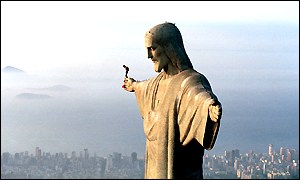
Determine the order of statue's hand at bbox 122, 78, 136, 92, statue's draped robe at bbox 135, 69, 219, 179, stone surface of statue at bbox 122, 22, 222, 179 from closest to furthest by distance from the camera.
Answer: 1. statue's draped robe at bbox 135, 69, 219, 179
2. stone surface of statue at bbox 122, 22, 222, 179
3. statue's hand at bbox 122, 78, 136, 92

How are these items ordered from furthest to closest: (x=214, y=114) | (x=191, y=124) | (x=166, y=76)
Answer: (x=166, y=76)
(x=191, y=124)
(x=214, y=114)

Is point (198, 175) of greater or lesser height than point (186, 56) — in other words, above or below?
Result: below

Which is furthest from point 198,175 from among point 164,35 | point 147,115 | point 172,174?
point 164,35

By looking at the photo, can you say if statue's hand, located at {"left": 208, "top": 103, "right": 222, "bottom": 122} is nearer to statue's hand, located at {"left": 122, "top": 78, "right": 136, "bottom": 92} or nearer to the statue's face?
the statue's face

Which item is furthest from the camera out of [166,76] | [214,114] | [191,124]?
[166,76]

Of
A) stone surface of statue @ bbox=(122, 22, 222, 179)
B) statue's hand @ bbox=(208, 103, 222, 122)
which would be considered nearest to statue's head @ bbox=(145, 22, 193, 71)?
→ stone surface of statue @ bbox=(122, 22, 222, 179)

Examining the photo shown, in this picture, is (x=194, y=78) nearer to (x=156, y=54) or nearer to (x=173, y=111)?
(x=173, y=111)

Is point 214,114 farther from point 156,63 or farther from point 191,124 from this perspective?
point 156,63
